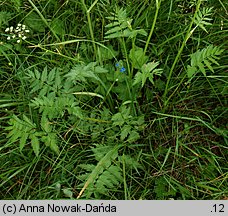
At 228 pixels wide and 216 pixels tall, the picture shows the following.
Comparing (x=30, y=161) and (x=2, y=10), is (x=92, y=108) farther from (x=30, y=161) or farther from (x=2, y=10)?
(x=2, y=10)

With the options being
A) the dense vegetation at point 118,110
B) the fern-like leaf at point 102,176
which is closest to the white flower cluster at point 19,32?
the dense vegetation at point 118,110

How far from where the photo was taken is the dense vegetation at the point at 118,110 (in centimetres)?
174

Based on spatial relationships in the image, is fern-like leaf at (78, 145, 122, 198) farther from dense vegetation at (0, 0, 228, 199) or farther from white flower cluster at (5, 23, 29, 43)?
white flower cluster at (5, 23, 29, 43)

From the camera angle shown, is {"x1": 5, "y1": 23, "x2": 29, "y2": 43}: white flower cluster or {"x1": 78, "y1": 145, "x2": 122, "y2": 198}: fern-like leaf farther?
{"x1": 5, "y1": 23, "x2": 29, "y2": 43}: white flower cluster

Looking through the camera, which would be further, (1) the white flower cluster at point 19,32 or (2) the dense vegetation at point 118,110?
(1) the white flower cluster at point 19,32

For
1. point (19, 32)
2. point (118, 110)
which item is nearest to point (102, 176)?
point (118, 110)

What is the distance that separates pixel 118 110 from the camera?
6.37 ft

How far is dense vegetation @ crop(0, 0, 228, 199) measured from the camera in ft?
5.71

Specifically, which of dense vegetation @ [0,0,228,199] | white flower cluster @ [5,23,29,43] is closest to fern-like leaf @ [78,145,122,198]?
dense vegetation @ [0,0,228,199]

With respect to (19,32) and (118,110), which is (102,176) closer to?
(118,110)

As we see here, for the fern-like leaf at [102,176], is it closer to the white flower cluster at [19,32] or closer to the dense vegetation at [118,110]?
the dense vegetation at [118,110]

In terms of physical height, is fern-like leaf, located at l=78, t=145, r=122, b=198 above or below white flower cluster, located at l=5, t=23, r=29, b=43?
below

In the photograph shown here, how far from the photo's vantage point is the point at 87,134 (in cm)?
188

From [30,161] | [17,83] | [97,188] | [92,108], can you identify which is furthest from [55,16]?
[97,188]
